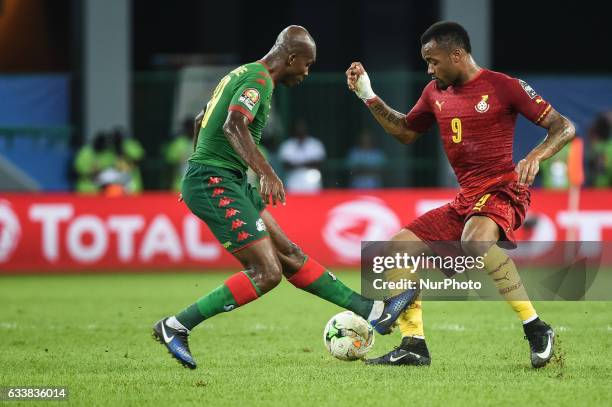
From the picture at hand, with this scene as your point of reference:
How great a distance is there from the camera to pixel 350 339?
25.1 feet

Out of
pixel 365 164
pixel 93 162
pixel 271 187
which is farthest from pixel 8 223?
pixel 271 187

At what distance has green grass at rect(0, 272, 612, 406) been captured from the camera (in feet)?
21.3

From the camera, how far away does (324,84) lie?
64.8 feet

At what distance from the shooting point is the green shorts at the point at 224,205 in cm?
734

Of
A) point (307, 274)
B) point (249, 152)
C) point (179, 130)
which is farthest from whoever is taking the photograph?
point (179, 130)

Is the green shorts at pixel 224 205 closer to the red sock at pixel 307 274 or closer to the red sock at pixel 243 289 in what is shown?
the red sock at pixel 243 289

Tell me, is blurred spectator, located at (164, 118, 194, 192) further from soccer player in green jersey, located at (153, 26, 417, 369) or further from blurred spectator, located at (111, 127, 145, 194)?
soccer player in green jersey, located at (153, 26, 417, 369)

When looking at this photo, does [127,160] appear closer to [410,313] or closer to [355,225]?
[355,225]

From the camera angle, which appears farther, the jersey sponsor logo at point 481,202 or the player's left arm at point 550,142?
the jersey sponsor logo at point 481,202

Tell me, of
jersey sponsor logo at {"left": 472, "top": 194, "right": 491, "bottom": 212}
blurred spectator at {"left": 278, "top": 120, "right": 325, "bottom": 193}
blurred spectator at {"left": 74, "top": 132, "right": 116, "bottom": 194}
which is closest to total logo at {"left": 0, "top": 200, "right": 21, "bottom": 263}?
blurred spectator at {"left": 74, "top": 132, "right": 116, "bottom": 194}

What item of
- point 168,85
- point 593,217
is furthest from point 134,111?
point 593,217

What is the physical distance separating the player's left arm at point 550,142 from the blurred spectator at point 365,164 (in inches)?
472

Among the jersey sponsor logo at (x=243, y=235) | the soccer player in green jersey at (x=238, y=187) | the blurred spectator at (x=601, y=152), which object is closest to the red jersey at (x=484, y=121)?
the soccer player in green jersey at (x=238, y=187)

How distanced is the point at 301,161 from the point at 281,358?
36.3ft
